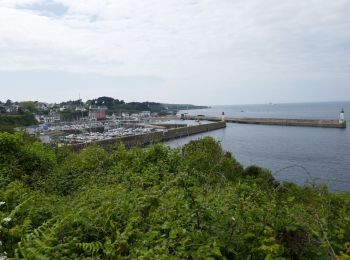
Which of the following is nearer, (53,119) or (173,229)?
(173,229)

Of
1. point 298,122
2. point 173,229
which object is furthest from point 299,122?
point 173,229

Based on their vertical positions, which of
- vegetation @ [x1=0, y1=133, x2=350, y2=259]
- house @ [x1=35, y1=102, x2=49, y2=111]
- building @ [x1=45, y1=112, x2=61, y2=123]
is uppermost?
house @ [x1=35, y1=102, x2=49, y2=111]

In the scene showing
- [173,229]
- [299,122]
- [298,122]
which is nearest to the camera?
[173,229]

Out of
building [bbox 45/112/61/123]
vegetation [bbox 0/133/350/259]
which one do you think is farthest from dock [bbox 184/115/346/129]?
vegetation [bbox 0/133/350/259]

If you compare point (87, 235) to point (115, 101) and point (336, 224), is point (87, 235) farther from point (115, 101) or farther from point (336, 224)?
point (115, 101)

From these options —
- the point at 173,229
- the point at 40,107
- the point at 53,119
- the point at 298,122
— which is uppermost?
the point at 40,107

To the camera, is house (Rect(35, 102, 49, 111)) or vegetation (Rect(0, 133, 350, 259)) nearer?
vegetation (Rect(0, 133, 350, 259))

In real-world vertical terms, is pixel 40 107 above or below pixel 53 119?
above

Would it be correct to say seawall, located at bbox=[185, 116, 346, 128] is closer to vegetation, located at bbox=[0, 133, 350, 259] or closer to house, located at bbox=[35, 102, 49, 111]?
house, located at bbox=[35, 102, 49, 111]

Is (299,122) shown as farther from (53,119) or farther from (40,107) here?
(40,107)

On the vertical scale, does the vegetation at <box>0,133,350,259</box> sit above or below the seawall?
above

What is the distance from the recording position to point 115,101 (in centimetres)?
12631

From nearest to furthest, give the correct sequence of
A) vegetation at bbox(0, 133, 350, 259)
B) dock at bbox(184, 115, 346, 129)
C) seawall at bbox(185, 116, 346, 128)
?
1. vegetation at bbox(0, 133, 350, 259)
2. dock at bbox(184, 115, 346, 129)
3. seawall at bbox(185, 116, 346, 128)

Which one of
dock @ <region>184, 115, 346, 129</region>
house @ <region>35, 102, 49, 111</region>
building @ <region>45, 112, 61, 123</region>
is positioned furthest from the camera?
house @ <region>35, 102, 49, 111</region>
